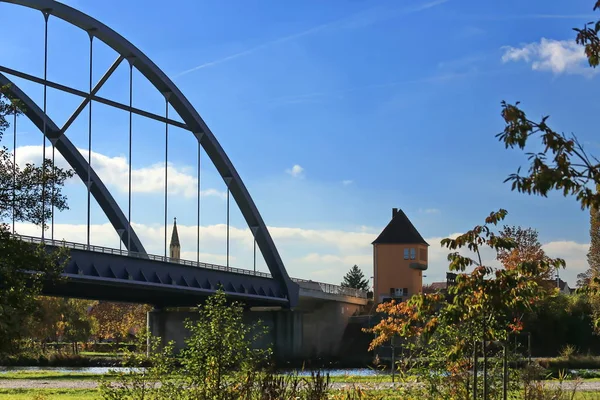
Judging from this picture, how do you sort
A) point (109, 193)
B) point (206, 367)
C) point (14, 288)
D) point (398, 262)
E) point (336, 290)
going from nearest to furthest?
1. point (206, 367)
2. point (14, 288)
3. point (109, 193)
4. point (336, 290)
5. point (398, 262)

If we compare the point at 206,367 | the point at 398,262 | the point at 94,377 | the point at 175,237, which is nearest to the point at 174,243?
the point at 175,237

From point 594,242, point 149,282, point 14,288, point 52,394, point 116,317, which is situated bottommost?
point 52,394

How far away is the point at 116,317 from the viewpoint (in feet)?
323

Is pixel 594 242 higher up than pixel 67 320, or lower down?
higher up

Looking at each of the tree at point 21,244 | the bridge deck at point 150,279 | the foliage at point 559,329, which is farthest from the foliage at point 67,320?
the tree at point 21,244

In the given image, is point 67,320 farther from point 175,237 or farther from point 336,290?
point 175,237

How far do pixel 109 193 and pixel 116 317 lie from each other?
36.5 metres

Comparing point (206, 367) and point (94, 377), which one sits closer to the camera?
point (206, 367)

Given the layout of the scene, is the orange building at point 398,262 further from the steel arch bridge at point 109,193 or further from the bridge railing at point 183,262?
the steel arch bridge at point 109,193

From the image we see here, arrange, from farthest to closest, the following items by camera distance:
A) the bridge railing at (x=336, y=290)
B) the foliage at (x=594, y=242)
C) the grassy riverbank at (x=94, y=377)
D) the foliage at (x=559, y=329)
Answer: the bridge railing at (x=336, y=290), the foliage at (x=594, y=242), the foliage at (x=559, y=329), the grassy riverbank at (x=94, y=377)

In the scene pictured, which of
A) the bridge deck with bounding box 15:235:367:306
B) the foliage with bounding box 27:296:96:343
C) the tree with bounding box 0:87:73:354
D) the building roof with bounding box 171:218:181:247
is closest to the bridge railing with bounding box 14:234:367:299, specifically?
the bridge deck with bounding box 15:235:367:306

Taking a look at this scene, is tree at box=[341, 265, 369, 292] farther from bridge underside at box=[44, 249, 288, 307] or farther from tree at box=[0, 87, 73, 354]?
tree at box=[0, 87, 73, 354]

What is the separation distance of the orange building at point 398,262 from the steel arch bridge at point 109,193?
1964 cm

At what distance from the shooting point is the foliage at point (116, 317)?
93.7 meters
